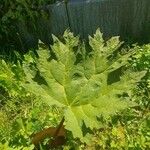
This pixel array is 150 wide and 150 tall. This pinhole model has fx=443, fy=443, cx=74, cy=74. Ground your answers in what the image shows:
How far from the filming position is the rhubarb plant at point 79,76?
10.2ft

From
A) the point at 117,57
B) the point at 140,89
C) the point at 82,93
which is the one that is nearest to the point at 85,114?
the point at 82,93

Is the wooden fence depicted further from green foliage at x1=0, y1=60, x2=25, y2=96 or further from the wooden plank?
green foliage at x1=0, y1=60, x2=25, y2=96

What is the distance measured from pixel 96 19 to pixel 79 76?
7.25 feet

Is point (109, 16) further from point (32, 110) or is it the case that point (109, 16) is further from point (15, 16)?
point (32, 110)

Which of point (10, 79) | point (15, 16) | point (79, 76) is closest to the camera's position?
point (79, 76)

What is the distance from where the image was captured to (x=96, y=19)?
17.3ft

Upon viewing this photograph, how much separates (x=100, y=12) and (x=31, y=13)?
810 millimetres

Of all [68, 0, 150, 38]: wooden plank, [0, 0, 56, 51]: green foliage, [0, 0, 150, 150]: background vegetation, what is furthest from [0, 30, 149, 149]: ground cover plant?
[0, 0, 56, 51]: green foliage

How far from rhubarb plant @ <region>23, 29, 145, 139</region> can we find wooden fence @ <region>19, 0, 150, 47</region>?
203 cm

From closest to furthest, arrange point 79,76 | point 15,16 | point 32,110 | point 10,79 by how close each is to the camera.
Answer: point 79,76 < point 32,110 < point 10,79 < point 15,16

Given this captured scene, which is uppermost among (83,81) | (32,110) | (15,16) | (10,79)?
(83,81)

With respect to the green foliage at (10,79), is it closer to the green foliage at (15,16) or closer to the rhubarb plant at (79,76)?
the green foliage at (15,16)

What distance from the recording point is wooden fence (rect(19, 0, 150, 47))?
5148mm

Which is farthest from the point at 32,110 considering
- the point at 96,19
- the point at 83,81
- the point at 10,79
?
the point at 96,19
